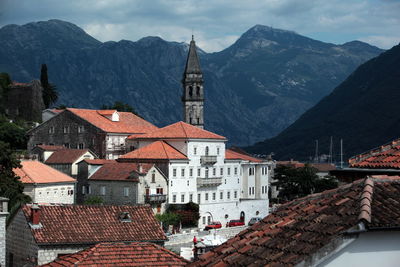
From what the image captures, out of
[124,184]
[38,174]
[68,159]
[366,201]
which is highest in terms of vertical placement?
[366,201]

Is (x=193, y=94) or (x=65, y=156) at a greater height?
(x=193, y=94)

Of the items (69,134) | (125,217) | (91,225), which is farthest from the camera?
(69,134)

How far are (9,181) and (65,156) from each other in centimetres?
3125

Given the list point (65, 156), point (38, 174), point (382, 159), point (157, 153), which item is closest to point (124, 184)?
point (157, 153)

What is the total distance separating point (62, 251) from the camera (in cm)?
3606

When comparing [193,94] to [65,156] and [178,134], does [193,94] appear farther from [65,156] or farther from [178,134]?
[65,156]

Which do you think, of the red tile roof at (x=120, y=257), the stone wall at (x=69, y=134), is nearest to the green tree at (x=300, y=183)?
the stone wall at (x=69, y=134)

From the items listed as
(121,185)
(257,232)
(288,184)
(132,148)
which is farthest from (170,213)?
(257,232)

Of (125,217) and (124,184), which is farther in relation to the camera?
(124,184)

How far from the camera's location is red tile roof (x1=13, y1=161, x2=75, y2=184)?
77.2 m

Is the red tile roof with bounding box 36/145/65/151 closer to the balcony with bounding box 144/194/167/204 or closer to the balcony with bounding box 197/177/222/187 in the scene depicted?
the balcony with bounding box 197/177/222/187

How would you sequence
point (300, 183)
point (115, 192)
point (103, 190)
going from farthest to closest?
point (300, 183)
point (103, 190)
point (115, 192)

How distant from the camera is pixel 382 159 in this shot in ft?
45.3

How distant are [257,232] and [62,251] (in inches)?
1024
